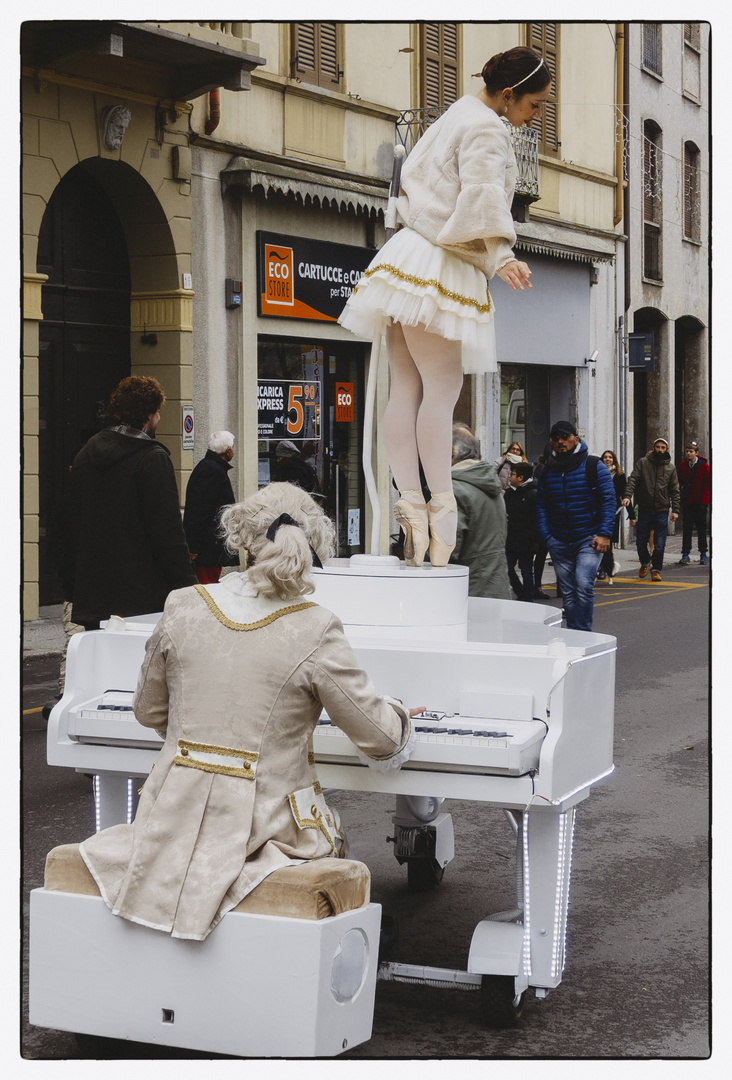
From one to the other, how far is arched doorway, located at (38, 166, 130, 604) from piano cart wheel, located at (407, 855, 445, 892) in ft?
24.5

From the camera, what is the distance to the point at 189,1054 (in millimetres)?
3682

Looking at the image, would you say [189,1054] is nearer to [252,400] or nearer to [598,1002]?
[598,1002]

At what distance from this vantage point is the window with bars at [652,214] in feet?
61.7

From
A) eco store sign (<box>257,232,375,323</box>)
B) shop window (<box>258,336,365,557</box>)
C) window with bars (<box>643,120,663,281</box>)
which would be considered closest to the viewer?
eco store sign (<box>257,232,375,323</box>)

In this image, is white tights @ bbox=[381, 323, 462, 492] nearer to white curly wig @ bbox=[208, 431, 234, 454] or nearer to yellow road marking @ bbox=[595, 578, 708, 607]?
white curly wig @ bbox=[208, 431, 234, 454]

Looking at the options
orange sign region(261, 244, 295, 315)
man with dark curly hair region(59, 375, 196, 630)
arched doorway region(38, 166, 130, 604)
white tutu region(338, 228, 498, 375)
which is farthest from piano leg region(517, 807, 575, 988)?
orange sign region(261, 244, 295, 315)

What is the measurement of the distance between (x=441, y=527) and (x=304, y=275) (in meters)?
11.0

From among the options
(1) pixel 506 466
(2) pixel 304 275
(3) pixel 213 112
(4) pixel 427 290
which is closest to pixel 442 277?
(4) pixel 427 290

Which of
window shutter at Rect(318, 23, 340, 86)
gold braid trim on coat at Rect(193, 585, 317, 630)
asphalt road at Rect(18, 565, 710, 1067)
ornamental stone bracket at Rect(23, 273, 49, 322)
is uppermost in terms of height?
window shutter at Rect(318, 23, 340, 86)

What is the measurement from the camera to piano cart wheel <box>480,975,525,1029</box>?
3891 mm

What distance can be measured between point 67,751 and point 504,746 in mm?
1363

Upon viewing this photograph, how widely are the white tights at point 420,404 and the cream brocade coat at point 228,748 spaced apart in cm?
157

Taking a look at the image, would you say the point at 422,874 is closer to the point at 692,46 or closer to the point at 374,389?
the point at 374,389

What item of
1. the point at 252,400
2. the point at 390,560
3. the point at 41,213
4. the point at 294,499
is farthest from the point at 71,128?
the point at 294,499
